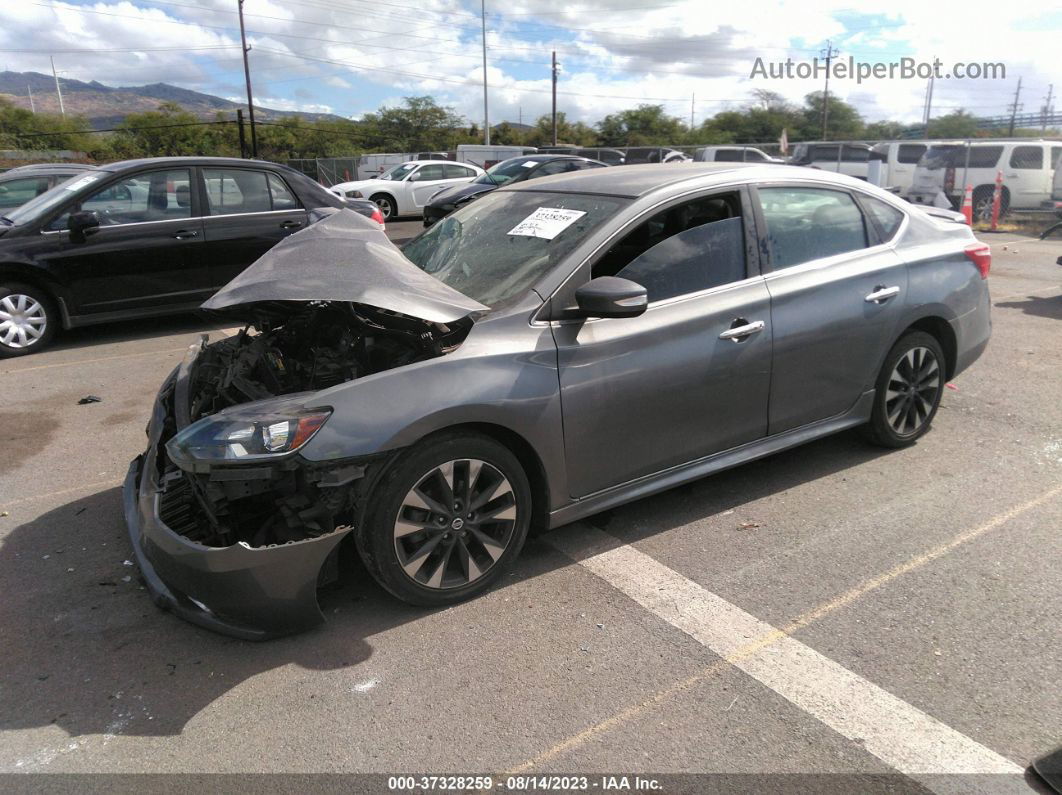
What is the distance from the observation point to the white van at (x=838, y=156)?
895 inches

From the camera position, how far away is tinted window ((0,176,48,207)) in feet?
32.0

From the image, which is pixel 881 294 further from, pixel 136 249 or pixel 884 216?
pixel 136 249

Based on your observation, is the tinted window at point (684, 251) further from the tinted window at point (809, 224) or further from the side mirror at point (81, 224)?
the side mirror at point (81, 224)

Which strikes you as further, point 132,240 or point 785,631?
point 132,240

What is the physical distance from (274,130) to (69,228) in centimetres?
6311

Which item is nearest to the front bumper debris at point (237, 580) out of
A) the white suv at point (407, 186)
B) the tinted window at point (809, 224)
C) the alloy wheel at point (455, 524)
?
the alloy wheel at point (455, 524)

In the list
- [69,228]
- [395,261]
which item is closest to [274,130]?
[69,228]

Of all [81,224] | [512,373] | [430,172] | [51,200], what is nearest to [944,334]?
[512,373]

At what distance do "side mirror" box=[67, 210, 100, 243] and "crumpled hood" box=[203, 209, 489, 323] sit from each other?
4398mm

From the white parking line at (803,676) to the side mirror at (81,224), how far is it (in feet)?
20.0

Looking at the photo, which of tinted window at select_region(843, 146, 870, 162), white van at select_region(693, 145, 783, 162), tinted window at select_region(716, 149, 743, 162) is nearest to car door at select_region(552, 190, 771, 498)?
tinted window at select_region(843, 146, 870, 162)

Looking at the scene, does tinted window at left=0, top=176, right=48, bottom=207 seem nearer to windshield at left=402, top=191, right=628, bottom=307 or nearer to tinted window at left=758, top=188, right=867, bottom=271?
windshield at left=402, top=191, right=628, bottom=307

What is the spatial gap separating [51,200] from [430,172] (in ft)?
52.7

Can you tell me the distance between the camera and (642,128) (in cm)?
7044
